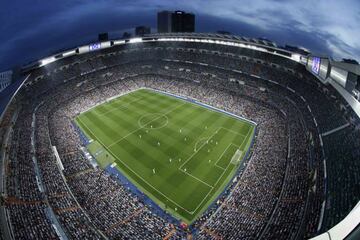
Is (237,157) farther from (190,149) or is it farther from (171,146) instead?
(171,146)

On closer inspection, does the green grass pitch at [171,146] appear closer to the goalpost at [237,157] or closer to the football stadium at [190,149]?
the goalpost at [237,157]

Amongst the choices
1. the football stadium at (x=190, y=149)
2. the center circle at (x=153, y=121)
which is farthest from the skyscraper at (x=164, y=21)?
the center circle at (x=153, y=121)

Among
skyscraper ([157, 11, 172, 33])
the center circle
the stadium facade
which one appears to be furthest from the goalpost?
skyscraper ([157, 11, 172, 33])

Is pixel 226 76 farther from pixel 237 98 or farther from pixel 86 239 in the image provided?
pixel 86 239

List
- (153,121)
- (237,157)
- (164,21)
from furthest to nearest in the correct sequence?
(164,21), (153,121), (237,157)

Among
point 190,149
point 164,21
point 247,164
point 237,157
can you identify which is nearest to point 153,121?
point 190,149
